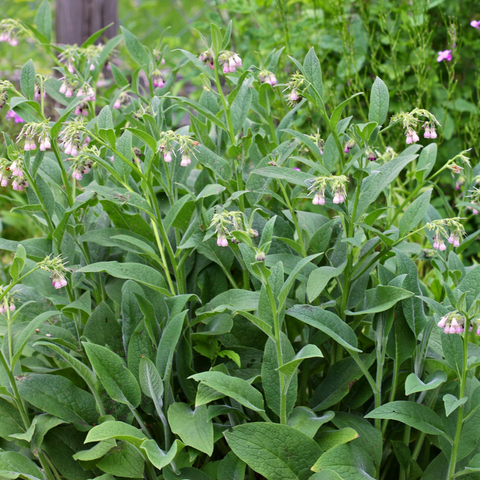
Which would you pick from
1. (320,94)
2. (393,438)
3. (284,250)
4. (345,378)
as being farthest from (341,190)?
(393,438)

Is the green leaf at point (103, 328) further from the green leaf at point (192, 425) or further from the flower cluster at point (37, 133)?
the flower cluster at point (37, 133)

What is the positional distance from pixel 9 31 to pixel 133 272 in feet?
3.67

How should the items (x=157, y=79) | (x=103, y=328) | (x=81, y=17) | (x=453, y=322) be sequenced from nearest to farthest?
(x=453, y=322) → (x=103, y=328) → (x=157, y=79) → (x=81, y=17)

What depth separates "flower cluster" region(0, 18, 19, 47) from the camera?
1.91 metres

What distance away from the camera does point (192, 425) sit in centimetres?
132

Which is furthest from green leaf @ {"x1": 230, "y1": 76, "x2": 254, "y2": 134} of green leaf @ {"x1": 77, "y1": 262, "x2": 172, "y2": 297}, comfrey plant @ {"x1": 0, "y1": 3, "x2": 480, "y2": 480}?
green leaf @ {"x1": 77, "y1": 262, "x2": 172, "y2": 297}

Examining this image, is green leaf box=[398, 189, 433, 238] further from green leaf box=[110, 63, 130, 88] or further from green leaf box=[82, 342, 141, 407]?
green leaf box=[110, 63, 130, 88]

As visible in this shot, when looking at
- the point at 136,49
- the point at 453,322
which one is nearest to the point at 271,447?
the point at 453,322

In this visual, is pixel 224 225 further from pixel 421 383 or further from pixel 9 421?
pixel 9 421

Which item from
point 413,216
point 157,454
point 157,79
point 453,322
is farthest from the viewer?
point 157,79

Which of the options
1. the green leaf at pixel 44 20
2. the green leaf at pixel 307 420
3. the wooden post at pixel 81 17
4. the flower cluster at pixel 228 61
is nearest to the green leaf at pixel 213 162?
the flower cluster at pixel 228 61

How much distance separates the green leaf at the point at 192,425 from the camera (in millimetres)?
1257

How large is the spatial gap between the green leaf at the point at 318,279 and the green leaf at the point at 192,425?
40 cm

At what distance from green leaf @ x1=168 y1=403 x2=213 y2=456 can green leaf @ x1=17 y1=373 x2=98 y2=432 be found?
26 centimetres
